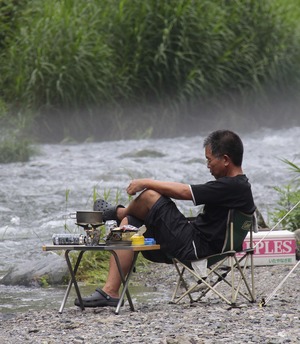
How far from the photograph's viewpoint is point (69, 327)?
16.5 feet

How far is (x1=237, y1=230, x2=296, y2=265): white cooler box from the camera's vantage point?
6.95 metres

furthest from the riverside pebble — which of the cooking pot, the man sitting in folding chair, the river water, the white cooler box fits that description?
the river water

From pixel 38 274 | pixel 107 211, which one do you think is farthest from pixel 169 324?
pixel 38 274

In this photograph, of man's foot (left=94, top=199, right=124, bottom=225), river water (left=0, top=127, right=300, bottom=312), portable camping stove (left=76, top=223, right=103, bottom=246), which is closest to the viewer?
portable camping stove (left=76, top=223, right=103, bottom=246)

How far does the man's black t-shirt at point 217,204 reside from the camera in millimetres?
5375

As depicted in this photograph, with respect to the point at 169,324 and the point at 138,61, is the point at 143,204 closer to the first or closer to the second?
the point at 169,324

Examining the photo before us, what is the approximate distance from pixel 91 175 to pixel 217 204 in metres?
8.04

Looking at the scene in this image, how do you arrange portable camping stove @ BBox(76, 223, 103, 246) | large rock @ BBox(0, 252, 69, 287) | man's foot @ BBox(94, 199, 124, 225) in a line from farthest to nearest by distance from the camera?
1. large rock @ BBox(0, 252, 69, 287)
2. man's foot @ BBox(94, 199, 124, 225)
3. portable camping stove @ BBox(76, 223, 103, 246)

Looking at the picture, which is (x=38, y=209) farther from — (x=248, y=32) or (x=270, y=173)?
(x=248, y=32)

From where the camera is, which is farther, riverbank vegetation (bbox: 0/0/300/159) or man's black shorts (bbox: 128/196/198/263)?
riverbank vegetation (bbox: 0/0/300/159)

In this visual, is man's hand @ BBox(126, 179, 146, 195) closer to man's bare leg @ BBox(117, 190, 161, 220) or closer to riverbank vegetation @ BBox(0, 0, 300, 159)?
man's bare leg @ BBox(117, 190, 161, 220)

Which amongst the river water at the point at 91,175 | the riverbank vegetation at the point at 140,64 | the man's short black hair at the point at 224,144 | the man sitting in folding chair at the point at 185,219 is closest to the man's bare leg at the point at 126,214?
the man sitting in folding chair at the point at 185,219

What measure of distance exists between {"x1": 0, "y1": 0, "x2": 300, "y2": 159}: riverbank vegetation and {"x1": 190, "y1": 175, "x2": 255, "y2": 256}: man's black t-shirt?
10.1 meters

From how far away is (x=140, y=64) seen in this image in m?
16.0
